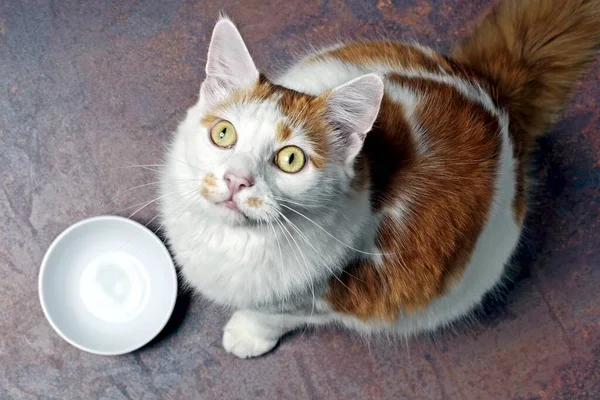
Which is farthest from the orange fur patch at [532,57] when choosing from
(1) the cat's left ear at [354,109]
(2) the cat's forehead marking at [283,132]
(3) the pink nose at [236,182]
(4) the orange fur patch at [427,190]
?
(3) the pink nose at [236,182]

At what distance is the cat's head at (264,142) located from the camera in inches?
36.8

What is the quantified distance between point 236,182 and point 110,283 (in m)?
0.89

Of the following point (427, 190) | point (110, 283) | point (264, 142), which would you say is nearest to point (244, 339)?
point (110, 283)

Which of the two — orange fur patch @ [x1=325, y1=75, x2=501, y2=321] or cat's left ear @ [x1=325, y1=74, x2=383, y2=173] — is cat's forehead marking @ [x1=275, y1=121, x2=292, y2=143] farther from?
orange fur patch @ [x1=325, y1=75, x2=501, y2=321]

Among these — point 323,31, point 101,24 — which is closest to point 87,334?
point 101,24

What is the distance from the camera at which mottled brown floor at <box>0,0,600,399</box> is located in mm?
1670

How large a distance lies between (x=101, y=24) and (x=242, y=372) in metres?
1.11

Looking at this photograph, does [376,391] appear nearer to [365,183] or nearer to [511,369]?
[511,369]

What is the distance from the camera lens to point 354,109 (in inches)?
39.0

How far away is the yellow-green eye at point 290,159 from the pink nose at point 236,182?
0.08 meters

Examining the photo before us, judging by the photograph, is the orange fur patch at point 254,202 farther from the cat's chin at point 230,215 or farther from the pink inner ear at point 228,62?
the pink inner ear at point 228,62

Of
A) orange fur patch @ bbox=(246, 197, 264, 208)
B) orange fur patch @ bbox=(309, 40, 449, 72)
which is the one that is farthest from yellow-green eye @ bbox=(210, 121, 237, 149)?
orange fur patch @ bbox=(309, 40, 449, 72)

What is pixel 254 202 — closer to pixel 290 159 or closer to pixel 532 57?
pixel 290 159

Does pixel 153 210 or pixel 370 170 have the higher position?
pixel 370 170
